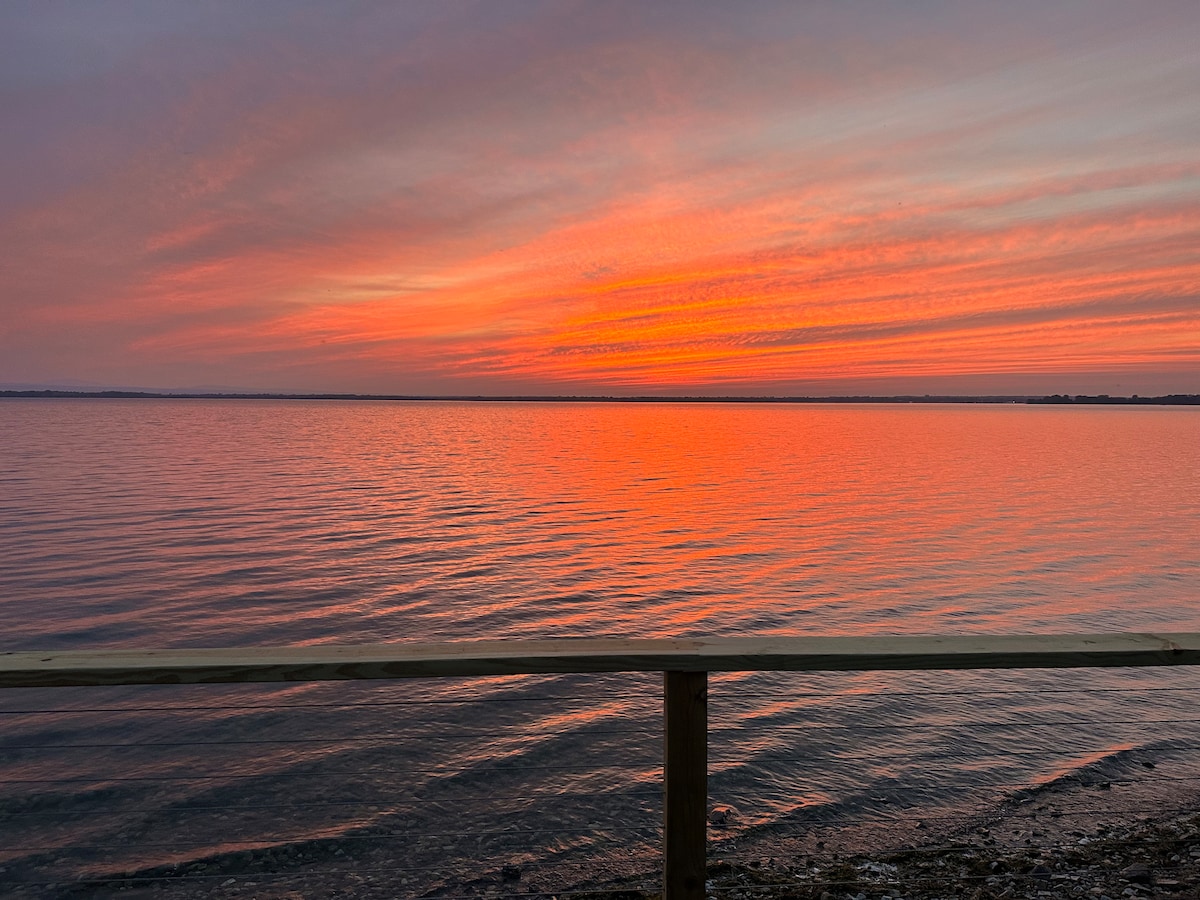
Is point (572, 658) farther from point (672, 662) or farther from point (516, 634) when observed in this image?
point (516, 634)

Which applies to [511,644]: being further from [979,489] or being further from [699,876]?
[979,489]

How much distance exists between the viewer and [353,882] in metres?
5.83

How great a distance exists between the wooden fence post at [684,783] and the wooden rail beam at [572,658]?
0.43ft

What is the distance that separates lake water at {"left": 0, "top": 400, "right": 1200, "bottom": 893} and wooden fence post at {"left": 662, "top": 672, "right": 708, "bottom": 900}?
0.77 meters

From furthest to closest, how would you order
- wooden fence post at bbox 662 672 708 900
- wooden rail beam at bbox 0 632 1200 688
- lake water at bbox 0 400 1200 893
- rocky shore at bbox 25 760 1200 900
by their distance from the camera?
lake water at bbox 0 400 1200 893 < rocky shore at bbox 25 760 1200 900 < wooden fence post at bbox 662 672 708 900 < wooden rail beam at bbox 0 632 1200 688

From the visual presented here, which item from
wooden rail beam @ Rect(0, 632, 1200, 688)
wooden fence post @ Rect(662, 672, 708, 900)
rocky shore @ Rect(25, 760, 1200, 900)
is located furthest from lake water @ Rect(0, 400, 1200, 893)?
wooden fence post @ Rect(662, 672, 708, 900)

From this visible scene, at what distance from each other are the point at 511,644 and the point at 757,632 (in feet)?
35.7

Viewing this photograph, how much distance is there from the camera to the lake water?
6.98m

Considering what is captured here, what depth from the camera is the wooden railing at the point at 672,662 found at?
102 inches

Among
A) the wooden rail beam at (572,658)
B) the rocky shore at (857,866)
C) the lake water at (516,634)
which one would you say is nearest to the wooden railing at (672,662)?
the wooden rail beam at (572,658)

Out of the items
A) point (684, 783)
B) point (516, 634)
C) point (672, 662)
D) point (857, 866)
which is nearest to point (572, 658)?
point (672, 662)

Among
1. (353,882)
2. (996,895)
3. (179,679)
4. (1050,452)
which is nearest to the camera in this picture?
(179,679)

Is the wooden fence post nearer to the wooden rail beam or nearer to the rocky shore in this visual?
the wooden rail beam

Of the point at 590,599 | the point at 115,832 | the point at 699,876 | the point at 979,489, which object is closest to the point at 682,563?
the point at 590,599
